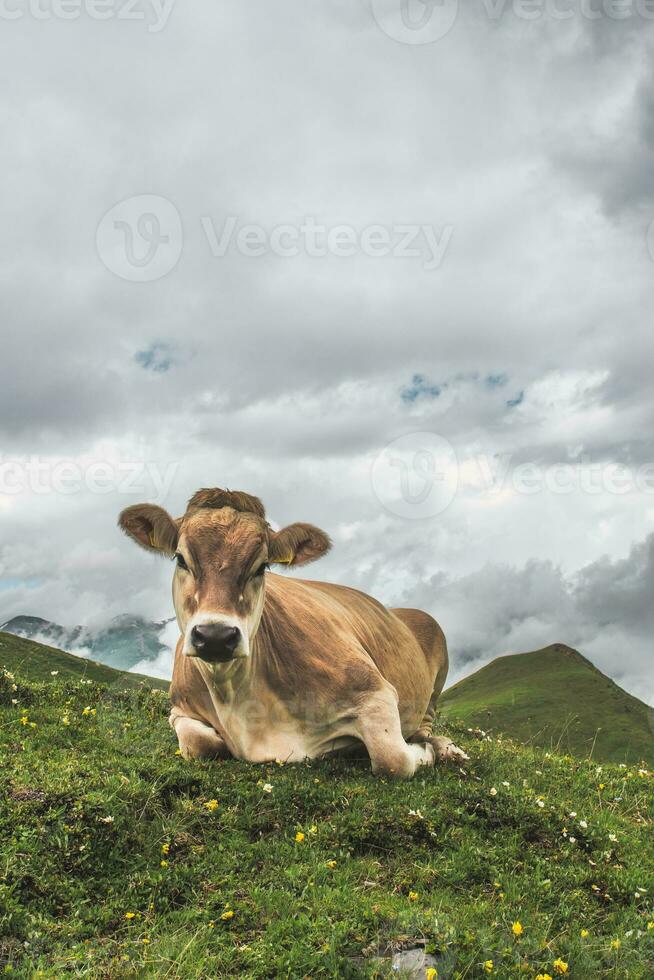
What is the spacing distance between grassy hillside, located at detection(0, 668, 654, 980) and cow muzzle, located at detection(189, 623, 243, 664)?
159cm

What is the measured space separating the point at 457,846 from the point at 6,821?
13.4ft

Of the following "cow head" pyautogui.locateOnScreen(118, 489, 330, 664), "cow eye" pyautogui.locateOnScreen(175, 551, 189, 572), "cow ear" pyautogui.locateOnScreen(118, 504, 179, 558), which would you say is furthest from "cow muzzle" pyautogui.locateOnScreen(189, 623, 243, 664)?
"cow ear" pyautogui.locateOnScreen(118, 504, 179, 558)

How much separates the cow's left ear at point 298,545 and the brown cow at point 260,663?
0.04 feet

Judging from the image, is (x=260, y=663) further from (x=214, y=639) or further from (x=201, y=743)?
(x=214, y=639)

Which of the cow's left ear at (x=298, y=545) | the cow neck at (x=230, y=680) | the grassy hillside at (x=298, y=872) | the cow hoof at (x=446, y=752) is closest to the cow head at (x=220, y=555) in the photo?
the cow's left ear at (x=298, y=545)

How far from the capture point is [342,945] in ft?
17.8

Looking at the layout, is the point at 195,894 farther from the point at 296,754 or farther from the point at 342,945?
the point at 296,754

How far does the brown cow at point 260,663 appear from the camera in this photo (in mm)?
7777

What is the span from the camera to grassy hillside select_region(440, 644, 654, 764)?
191ft

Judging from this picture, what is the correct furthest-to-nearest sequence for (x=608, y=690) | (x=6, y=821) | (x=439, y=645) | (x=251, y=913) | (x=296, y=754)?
(x=608, y=690), (x=439, y=645), (x=296, y=754), (x=6, y=821), (x=251, y=913)

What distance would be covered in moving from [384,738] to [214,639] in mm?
2589

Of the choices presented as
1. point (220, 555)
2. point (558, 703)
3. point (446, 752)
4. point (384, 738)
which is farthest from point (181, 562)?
point (558, 703)

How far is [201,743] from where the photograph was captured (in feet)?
29.0

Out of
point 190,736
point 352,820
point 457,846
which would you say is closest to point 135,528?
point 190,736
